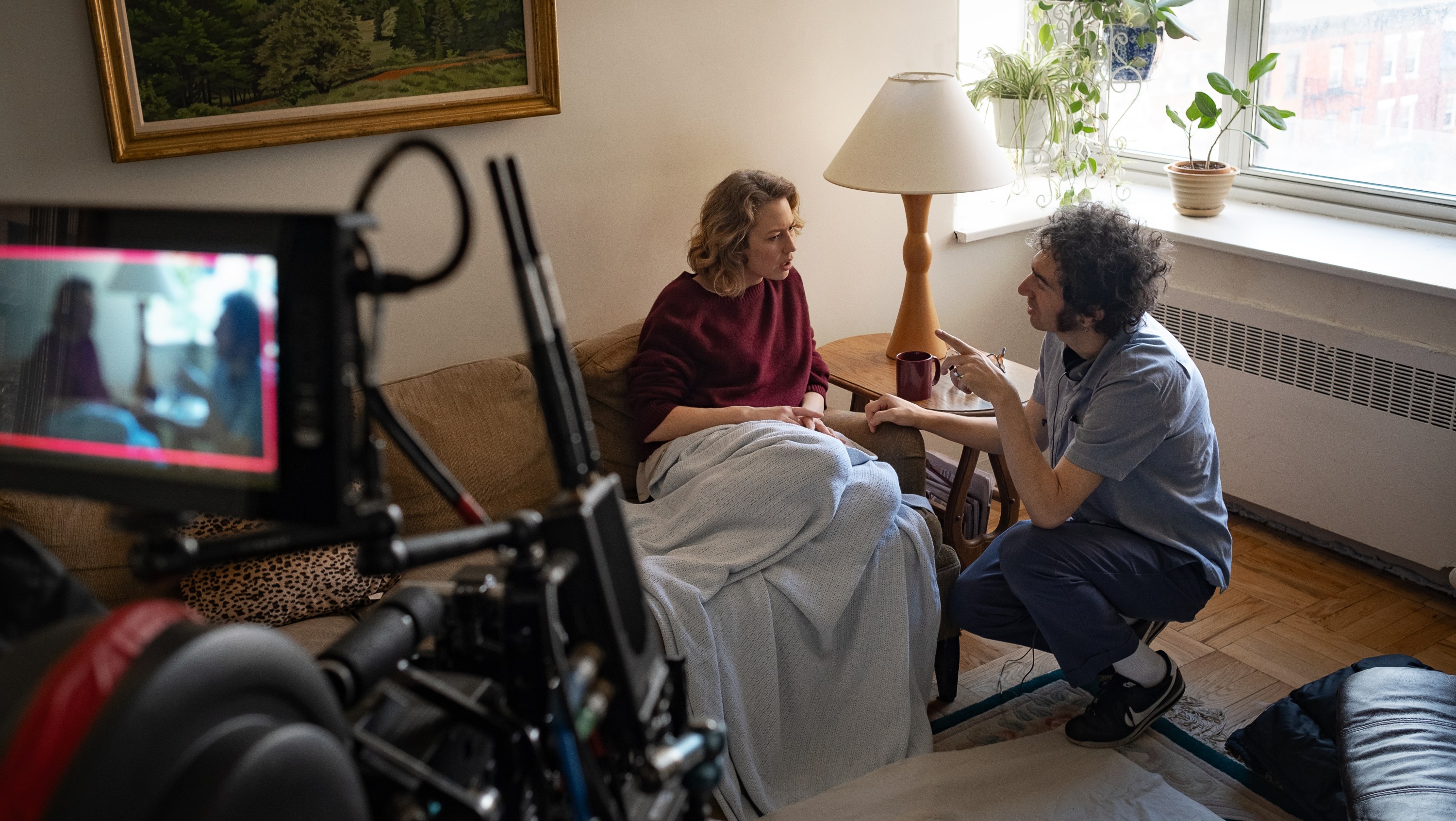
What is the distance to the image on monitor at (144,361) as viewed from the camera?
60 centimetres

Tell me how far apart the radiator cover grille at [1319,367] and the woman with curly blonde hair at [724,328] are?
4.03 feet

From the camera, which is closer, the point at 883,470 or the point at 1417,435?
the point at 883,470

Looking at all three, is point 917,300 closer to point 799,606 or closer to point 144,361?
point 799,606

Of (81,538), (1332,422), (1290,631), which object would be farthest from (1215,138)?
(81,538)

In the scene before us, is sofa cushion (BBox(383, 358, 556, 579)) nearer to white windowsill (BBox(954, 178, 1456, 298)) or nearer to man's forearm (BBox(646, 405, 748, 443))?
man's forearm (BBox(646, 405, 748, 443))

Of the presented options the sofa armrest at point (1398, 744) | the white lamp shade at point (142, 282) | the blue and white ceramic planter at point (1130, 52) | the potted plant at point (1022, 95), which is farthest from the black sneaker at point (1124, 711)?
the white lamp shade at point (142, 282)

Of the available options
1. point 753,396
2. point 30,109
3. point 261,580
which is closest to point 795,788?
point 753,396

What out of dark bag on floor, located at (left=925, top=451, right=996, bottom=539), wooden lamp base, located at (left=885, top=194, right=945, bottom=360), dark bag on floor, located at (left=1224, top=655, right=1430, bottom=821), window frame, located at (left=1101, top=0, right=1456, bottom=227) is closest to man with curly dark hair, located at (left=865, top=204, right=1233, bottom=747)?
dark bag on floor, located at (left=1224, top=655, right=1430, bottom=821)

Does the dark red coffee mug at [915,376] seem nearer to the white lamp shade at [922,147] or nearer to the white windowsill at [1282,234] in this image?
the white lamp shade at [922,147]

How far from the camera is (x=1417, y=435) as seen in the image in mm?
2582

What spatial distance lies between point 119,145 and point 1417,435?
2.80 m

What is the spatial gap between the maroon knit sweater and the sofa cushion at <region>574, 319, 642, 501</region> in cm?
2

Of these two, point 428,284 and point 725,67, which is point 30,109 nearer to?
point 725,67

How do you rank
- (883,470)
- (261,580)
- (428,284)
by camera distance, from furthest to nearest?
(883,470), (261,580), (428,284)
